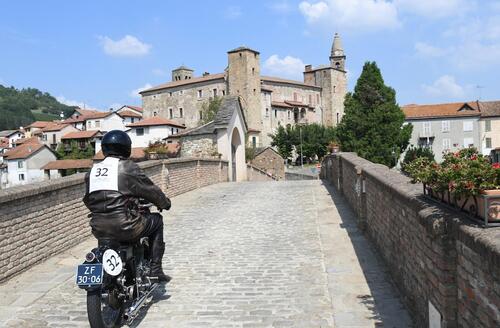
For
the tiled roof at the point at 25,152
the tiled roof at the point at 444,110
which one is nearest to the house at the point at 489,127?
the tiled roof at the point at 444,110

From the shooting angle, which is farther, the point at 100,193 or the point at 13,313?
the point at 13,313

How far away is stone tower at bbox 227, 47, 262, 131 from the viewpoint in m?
75.7

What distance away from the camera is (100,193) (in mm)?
4672

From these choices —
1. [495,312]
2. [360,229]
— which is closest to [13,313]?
[495,312]

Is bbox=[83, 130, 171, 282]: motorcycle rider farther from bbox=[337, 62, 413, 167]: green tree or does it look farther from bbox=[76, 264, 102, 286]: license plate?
bbox=[337, 62, 413, 167]: green tree

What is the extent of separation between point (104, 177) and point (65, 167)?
74882mm

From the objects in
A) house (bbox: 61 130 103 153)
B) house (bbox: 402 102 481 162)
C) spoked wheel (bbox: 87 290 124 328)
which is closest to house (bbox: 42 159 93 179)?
house (bbox: 61 130 103 153)

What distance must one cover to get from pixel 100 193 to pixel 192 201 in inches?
429

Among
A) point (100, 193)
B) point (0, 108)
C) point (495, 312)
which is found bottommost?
point (495, 312)

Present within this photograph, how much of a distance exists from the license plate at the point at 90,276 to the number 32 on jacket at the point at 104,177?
0.81 metres

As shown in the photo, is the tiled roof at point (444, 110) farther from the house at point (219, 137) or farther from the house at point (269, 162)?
the house at point (219, 137)

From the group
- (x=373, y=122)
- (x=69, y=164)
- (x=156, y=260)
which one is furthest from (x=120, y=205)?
(x=69, y=164)

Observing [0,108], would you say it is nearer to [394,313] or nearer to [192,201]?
[192,201]

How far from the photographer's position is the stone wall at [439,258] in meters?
2.79
